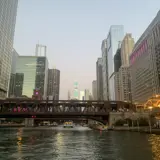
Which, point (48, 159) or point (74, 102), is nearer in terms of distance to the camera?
point (48, 159)

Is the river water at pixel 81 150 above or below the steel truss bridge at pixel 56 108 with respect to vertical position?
below

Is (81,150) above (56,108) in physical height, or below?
below

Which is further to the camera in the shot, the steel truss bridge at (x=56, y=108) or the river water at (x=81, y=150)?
the steel truss bridge at (x=56, y=108)

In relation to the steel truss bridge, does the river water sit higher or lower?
lower

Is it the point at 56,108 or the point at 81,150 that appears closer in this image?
the point at 81,150

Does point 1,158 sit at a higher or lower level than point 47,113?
lower

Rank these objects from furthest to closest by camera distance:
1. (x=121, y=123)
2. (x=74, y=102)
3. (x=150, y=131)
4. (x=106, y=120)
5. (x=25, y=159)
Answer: (x=106, y=120) < (x=74, y=102) < (x=121, y=123) < (x=150, y=131) < (x=25, y=159)

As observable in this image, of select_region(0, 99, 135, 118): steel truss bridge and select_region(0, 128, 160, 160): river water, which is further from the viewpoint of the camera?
select_region(0, 99, 135, 118): steel truss bridge

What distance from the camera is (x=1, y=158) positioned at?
27.7 m

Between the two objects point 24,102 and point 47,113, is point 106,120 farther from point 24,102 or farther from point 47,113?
point 24,102

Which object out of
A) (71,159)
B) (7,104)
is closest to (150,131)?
(71,159)

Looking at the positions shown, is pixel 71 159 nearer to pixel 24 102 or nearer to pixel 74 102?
pixel 74 102

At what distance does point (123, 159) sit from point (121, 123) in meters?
99.3

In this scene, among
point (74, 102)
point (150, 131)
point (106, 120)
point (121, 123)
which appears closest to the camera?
point (150, 131)
